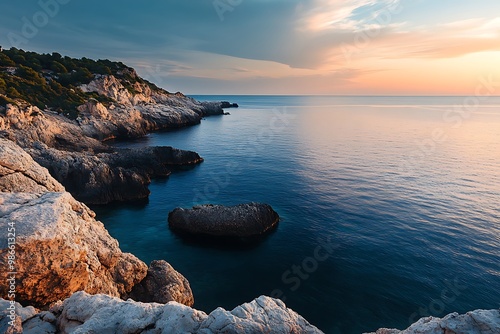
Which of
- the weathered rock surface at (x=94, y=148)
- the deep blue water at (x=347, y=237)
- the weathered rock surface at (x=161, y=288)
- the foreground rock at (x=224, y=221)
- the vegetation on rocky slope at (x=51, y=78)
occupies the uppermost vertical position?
the vegetation on rocky slope at (x=51, y=78)

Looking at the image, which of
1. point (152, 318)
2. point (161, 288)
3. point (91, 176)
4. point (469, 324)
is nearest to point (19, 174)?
point (161, 288)

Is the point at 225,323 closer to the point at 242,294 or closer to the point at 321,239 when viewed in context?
the point at 242,294

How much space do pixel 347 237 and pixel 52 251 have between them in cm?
2837

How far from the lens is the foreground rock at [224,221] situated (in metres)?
31.5

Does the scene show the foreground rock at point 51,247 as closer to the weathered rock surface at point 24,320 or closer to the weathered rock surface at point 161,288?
the weathered rock surface at point 161,288

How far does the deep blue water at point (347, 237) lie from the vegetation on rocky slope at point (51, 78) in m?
43.3

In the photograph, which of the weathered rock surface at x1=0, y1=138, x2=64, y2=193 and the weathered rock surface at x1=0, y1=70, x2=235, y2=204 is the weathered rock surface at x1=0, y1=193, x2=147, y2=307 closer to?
the weathered rock surface at x1=0, y1=138, x2=64, y2=193

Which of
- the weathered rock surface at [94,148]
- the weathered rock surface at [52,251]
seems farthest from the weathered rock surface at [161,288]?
the weathered rock surface at [94,148]

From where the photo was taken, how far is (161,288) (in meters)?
18.4

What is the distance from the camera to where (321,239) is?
103 feet

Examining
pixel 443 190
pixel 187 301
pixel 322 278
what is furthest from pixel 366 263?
pixel 443 190

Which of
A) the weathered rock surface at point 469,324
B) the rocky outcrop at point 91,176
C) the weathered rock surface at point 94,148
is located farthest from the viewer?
the weathered rock surface at point 94,148

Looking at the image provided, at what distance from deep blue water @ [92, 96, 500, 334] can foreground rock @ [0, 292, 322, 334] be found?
38.5 ft

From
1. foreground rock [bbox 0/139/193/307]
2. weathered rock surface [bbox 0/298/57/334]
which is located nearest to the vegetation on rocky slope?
foreground rock [bbox 0/139/193/307]
